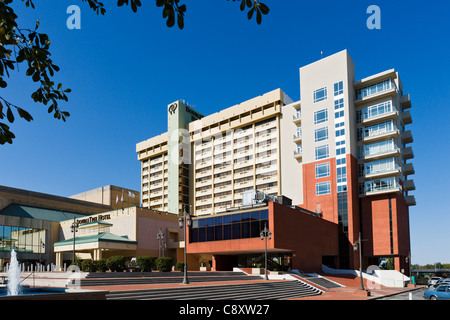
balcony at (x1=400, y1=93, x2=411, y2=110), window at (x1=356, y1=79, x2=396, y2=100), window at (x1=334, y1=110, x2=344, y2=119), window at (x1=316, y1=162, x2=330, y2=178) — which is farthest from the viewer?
balcony at (x1=400, y1=93, x2=411, y2=110)

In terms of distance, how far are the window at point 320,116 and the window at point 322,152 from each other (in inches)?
169

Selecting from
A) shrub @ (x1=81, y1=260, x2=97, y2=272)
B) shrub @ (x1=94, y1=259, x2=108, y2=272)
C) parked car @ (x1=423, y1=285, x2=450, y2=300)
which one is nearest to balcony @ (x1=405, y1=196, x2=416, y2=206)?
parked car @ (x1=423, y1=285, x2=450, y2=300)

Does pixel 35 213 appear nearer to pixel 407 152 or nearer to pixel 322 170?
pixel 322 170

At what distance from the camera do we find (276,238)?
152ft

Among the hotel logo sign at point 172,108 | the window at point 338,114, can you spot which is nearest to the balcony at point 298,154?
the window at point 338,114

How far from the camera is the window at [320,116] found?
6431 centimetres

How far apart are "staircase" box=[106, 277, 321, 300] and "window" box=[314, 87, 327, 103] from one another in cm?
3509

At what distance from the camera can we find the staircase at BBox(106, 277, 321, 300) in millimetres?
23109

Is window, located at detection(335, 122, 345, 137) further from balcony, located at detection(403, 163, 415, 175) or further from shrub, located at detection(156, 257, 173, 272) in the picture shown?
shrub, located at detection(156, 257, 173, 272)

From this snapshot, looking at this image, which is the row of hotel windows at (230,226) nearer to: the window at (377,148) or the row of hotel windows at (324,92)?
the window at (377,148)
